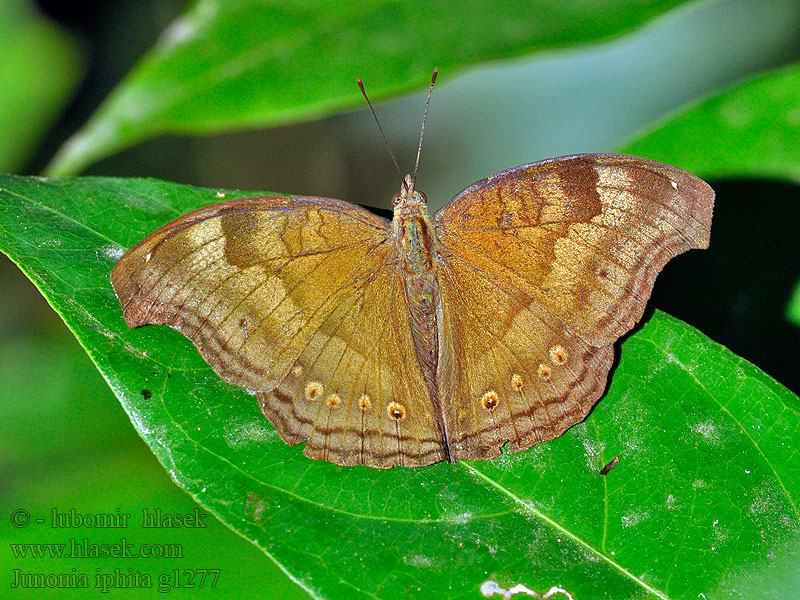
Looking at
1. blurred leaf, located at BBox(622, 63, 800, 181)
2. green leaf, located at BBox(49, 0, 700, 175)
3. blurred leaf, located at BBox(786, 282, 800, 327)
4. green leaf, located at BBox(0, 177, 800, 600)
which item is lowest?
green leaf, located at BBox(0, 177, 800, 600)

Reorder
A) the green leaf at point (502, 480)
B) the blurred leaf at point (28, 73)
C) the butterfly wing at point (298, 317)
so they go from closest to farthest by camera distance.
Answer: the green leaf at point (502, 480) < the butterfly wing at point (298, 317) < the blurred leaf at point (28, 73)

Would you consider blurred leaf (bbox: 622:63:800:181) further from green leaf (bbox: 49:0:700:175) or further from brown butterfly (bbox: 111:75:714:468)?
Result: brown butterfly (bbox: 111:75:714:468)

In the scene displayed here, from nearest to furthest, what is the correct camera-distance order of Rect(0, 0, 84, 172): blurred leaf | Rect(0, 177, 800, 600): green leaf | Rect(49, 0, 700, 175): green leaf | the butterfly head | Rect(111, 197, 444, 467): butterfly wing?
1. Rect(0, 177, 800, 600): green leaf
2. Rect(111, 197, 444, 467): butterfly wing
3. the butterfly head
4. Rect(49, 0, 700, 175): green leaf
5. Rect(0, 0, 84, 172): blurred leaf

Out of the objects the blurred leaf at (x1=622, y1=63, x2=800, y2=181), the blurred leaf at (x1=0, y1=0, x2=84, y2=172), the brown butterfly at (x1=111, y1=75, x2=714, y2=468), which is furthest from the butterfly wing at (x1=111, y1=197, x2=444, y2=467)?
the blurred leaf at (x1=0, y1=0, x2=84, y2=172)

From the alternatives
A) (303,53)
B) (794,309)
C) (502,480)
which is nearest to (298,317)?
(502,480)

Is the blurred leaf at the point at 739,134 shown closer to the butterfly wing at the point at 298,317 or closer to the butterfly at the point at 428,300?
the butterfly at the point at 428,300

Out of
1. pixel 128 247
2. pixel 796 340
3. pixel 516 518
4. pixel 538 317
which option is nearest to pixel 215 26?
pixel 128 247

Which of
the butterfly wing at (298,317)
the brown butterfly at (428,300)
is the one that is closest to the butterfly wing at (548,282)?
the brown butterfly at (428,300)
